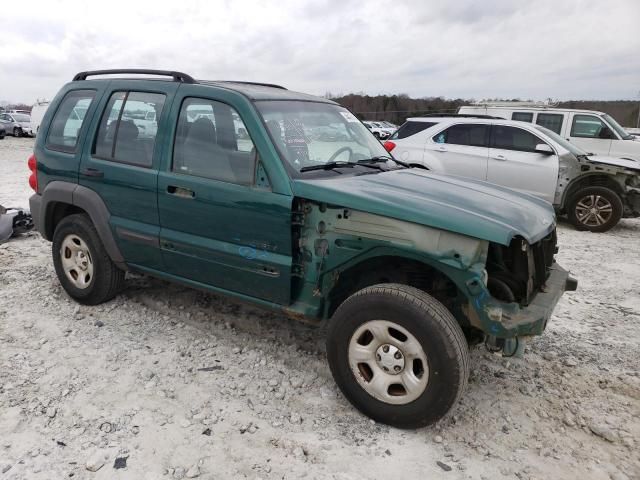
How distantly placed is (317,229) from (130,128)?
1.81m

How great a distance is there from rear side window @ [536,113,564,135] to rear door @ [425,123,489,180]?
3.45m

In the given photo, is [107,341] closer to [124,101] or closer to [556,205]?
[124,101]

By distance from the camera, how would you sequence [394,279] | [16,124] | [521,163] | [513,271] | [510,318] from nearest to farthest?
[510,318]
[513,271]
[394,279]
[521,163]
[16,124]

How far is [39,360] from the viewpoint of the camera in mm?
3504

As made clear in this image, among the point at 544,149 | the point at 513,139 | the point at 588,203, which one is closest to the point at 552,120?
the point at 513,139

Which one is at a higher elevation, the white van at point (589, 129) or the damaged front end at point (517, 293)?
the white van at point (589, 129)

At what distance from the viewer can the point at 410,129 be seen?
923 cm

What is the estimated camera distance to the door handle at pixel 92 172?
3912 millimetres

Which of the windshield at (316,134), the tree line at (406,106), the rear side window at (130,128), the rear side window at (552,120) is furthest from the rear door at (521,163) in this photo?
the tree line at (406,106)

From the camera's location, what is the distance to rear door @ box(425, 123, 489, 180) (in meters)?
8.58

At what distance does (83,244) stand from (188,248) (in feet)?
4.10

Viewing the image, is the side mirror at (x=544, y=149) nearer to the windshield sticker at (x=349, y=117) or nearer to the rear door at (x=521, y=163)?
the rear door at (x=521, y=163)

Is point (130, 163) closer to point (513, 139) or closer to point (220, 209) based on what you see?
point (220, 209)

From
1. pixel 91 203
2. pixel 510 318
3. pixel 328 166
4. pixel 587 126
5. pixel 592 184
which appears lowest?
pixel 510 318
